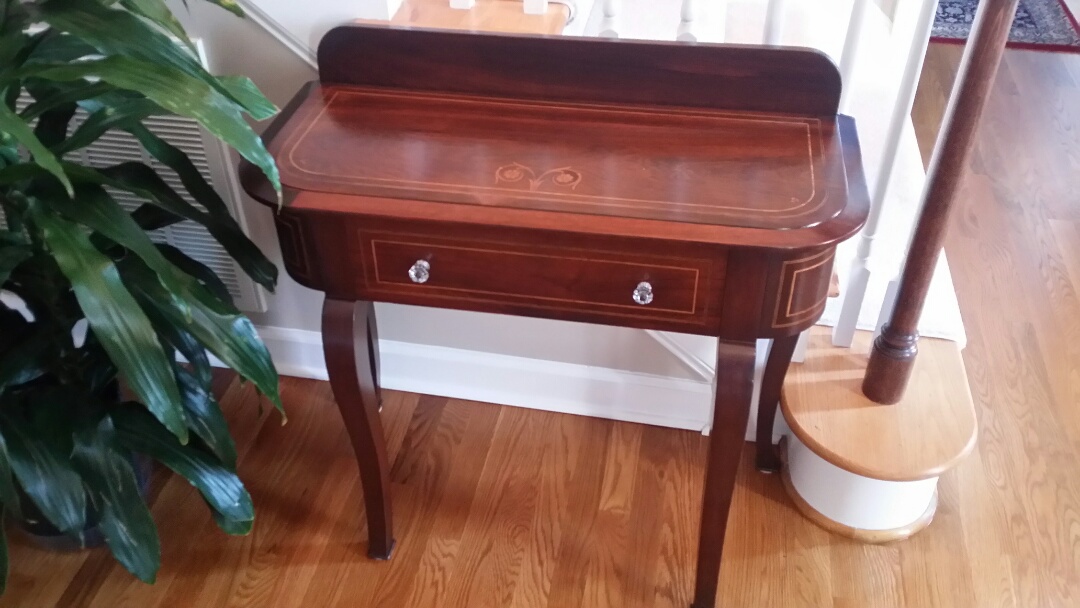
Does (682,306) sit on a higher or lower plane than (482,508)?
higher

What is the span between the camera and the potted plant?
36.0 inches

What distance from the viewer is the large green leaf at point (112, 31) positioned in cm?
90

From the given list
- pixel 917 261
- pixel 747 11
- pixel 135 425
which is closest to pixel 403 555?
pixel 135 425

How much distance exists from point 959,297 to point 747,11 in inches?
34.2

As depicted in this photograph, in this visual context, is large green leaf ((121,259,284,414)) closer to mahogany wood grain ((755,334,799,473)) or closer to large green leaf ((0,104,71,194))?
large green leaf ((0,104,71,194))

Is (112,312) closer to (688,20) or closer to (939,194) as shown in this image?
(688,20)

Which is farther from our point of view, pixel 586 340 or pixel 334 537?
pixel 586 340

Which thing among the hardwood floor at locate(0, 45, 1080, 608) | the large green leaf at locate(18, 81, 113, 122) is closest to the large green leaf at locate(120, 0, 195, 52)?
the large green leaf at locate(18, 81, 113, 122)

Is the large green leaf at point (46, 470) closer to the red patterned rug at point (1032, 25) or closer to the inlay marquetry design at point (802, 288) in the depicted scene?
the inlay marquetry design at point (802, 288)

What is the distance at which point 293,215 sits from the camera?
1.08m

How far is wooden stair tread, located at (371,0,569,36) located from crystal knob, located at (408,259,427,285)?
420mm

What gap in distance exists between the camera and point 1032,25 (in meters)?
3.22

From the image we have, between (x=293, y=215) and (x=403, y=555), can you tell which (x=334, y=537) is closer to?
(x=403, y=555)

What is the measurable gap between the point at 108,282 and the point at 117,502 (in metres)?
0.41
